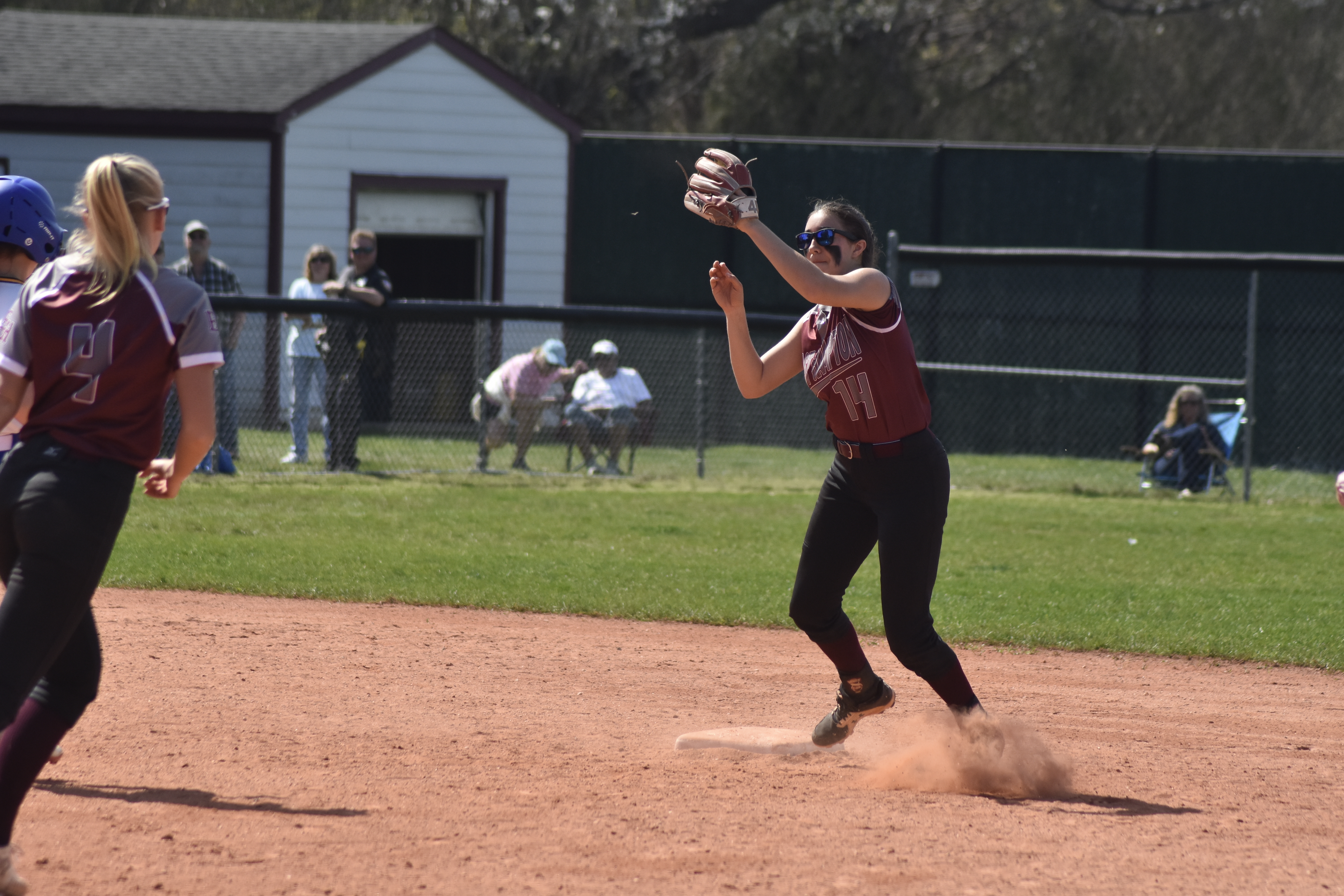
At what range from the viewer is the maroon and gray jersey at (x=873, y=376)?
453 cm

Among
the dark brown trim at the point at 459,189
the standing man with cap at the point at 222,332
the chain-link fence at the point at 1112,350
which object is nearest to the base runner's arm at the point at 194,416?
the standing man with cap at the point at 222,332

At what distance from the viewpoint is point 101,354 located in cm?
341

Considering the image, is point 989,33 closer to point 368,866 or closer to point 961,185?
point 961,185

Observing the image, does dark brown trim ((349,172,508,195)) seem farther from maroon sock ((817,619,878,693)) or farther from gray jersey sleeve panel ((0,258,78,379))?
gray jersey sleeve panel ((0,258,78,379))

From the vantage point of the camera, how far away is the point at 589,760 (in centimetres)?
488

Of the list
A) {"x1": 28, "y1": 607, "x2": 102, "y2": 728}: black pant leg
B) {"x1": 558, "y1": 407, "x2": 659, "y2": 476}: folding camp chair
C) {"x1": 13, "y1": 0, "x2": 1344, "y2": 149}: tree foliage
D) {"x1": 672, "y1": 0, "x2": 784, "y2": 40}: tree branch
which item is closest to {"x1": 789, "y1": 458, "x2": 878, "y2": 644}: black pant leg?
{"x1": 28, "y1": 607, "x2": 102, "y2": 728}: black pant leg

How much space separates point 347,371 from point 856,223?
340 inches

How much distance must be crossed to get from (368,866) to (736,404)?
1227 centimetres

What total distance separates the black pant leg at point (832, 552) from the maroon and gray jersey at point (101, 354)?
2.10 m

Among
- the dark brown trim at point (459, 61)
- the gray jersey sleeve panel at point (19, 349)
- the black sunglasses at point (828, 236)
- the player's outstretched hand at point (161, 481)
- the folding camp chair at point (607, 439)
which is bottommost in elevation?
the folding camp chair at point (607, 439)

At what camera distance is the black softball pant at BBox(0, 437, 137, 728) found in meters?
3.36

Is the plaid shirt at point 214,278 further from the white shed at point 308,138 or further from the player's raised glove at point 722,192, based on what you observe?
the player's raised glove at point 722,192

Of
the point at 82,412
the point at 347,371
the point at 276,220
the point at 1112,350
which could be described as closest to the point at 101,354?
the point at 82,412

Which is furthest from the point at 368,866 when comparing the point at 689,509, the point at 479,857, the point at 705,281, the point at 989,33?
the point at 989,33
